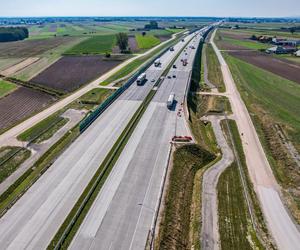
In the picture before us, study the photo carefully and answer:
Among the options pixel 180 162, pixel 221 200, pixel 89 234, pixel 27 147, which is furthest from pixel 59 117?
pixel 221 200

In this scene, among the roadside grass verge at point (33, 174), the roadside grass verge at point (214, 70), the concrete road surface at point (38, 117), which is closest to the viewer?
the roadside grass verge at point (33, 174)

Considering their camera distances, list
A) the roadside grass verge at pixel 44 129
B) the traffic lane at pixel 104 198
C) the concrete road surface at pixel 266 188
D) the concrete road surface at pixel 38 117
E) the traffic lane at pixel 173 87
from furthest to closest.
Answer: the traffic lane at pixel 173 87 → the roadside grass verge at pixel 44 129 → the concrete road surface at pixel 38 117 → the concrete road surface at pixel 266 188 → the traffic lane at pixel 104 198

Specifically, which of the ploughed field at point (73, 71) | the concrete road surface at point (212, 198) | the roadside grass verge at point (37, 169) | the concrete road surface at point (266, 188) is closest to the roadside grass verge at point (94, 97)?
the roadside grass verge at point (37, 169)

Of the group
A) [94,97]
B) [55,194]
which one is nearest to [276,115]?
[94,97]

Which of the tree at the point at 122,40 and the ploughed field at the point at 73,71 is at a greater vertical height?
the tree at the point at 122,40

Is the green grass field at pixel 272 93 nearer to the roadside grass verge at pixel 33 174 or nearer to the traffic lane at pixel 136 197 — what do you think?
the traffic lane at pixel 136 197

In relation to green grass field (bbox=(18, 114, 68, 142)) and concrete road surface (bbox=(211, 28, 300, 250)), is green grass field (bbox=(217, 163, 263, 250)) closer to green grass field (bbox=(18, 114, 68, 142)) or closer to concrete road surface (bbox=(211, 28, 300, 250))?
concrete road surface (bbox=(211, 28, 300, 250))

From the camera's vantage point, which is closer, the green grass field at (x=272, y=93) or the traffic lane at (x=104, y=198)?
the traffic lane at (x=104, y=198)
